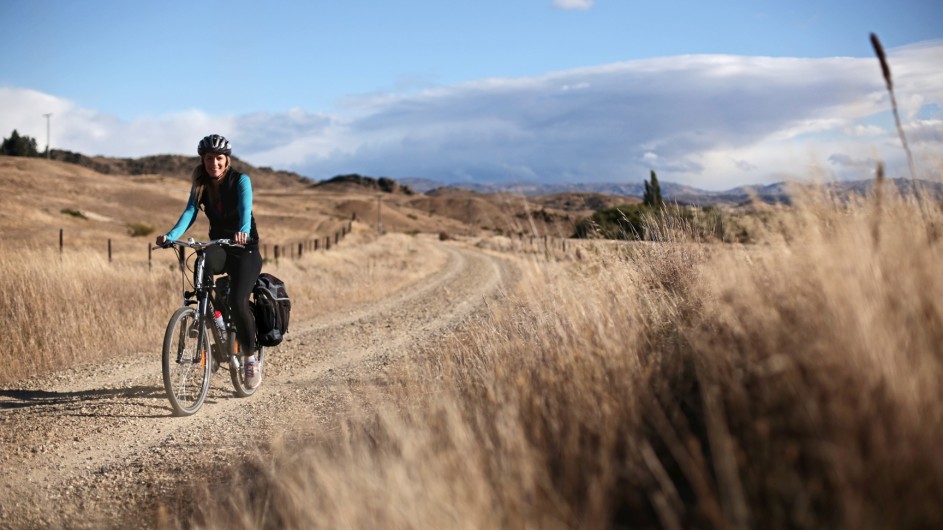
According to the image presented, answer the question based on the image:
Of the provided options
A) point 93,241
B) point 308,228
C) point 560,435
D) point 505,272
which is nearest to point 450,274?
point 505,272

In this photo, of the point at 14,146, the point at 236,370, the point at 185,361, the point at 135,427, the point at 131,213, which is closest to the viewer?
the point at 135,427

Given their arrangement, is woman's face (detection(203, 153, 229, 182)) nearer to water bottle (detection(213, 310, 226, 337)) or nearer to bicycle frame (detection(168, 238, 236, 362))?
bicycle frame (detection(168, 238, 236, 362))

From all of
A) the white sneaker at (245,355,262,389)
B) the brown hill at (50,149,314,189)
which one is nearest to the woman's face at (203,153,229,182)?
the white sneaker at (245,355,262,389)

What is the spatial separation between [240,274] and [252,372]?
1145mm

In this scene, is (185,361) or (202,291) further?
(202,291)

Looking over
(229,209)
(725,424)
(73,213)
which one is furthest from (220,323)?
(73,213)

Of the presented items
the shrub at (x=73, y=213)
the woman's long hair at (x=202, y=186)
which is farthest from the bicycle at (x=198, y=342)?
the shrub at (x=73, y=213)

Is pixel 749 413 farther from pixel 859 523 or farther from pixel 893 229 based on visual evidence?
pixel 893 229

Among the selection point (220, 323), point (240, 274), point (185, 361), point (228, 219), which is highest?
point (228, 219)

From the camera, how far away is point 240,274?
6.65m

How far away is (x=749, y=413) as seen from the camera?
266 cm

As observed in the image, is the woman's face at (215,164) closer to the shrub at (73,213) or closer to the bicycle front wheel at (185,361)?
the bicycle front wheel at (185,361)

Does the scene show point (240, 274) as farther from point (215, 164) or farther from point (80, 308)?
point (80, 308)

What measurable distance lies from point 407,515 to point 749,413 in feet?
4.63
